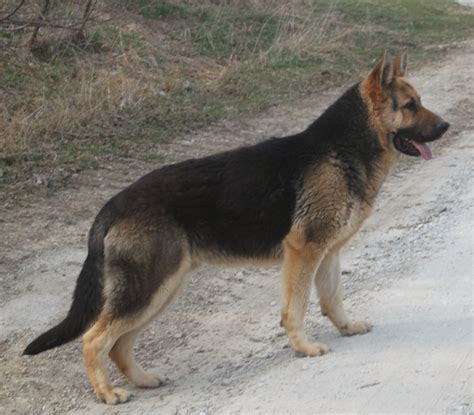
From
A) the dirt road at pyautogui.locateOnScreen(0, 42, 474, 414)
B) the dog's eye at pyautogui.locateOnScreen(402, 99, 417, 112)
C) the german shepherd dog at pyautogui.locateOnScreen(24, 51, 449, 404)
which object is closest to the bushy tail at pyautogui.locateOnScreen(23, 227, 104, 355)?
the german shepherd dog at pyautogui.locateOnScreen(24, 51, 449, 404)

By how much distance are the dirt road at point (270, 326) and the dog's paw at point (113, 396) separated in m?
0.05

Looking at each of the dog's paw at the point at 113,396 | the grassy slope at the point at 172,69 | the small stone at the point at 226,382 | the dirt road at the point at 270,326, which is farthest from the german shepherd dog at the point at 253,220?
the grassy slope at the point at 172,69

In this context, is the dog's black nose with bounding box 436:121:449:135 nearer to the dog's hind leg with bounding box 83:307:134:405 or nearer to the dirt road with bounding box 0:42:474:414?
the dirt road with bounding box 0:42:474:414

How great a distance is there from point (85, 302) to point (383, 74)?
95.9 inches

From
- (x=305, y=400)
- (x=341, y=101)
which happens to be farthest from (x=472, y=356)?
(x=341, y=101)

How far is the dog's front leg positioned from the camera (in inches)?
217

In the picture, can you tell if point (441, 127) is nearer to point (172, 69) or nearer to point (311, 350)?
point (311, 350)

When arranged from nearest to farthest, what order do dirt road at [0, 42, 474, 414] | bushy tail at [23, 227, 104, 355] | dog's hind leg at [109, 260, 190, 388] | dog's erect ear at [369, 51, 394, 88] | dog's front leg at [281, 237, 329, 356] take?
dirt road at [0, 42, 474, 414] < bushy tail at [23, 227, 104, 355] < dog's hind leg at [109, 260, 190, 388] < dog's front leg at [281, 237, 329, 356] < dog's erect ear at [369, 51, 394, 88]

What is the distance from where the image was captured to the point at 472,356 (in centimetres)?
528

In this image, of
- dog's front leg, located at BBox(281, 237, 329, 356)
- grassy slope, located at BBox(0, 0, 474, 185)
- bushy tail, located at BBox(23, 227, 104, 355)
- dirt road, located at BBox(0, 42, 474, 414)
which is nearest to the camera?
dirt road, located at BBox(0, 42, 474, 414)

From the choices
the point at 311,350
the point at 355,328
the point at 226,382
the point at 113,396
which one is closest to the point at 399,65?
the point at 355,328

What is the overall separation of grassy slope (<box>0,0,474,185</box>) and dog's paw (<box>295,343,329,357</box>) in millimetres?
4575

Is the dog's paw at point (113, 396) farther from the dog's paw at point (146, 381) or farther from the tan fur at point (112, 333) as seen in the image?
the dog's paw at point (146, 381)


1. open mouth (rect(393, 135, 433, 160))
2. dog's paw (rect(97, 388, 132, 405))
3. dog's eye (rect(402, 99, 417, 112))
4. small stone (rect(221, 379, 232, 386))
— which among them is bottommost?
dog's paw (rect(97, 388, 132, 405))
